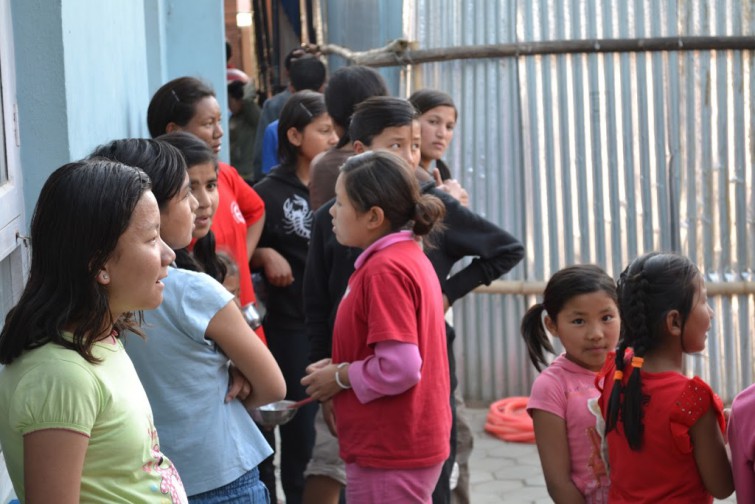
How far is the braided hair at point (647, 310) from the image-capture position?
9.04ft

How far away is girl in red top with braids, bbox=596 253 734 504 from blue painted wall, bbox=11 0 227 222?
152cm

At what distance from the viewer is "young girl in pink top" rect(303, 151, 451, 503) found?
318 cm

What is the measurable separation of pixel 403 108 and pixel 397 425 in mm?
1163

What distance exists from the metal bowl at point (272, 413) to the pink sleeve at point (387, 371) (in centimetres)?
28

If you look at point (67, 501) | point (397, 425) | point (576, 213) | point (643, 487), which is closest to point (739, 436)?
point (643, 487)

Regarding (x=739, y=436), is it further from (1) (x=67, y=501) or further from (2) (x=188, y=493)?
(1) (x=67, y=501)

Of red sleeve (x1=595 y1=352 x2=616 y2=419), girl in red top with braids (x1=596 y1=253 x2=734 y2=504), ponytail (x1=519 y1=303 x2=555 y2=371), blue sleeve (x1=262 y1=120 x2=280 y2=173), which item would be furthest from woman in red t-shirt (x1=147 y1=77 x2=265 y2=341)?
blue sleeve (x1=262 y1=120 x2=280 y2=173)

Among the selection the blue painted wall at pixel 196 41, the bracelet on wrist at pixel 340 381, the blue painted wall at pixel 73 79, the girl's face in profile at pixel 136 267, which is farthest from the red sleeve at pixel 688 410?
the blue painted wall at pixel 196 41

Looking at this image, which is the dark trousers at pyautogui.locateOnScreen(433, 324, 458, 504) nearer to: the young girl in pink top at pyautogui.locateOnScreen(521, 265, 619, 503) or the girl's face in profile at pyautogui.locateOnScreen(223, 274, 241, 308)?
the young girl in pink top at pyautogui.locateOnScreen(521, 265, 619, 503)

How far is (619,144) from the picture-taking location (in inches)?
240

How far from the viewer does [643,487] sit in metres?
2.77

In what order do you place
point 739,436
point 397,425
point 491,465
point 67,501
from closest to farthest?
point 67,501, point 739,436, point 397,425, point 491,465

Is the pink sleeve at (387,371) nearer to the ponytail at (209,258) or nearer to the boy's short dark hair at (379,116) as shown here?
the ponytail at (209,258)

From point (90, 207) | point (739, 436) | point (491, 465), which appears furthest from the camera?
point (491, 465)
